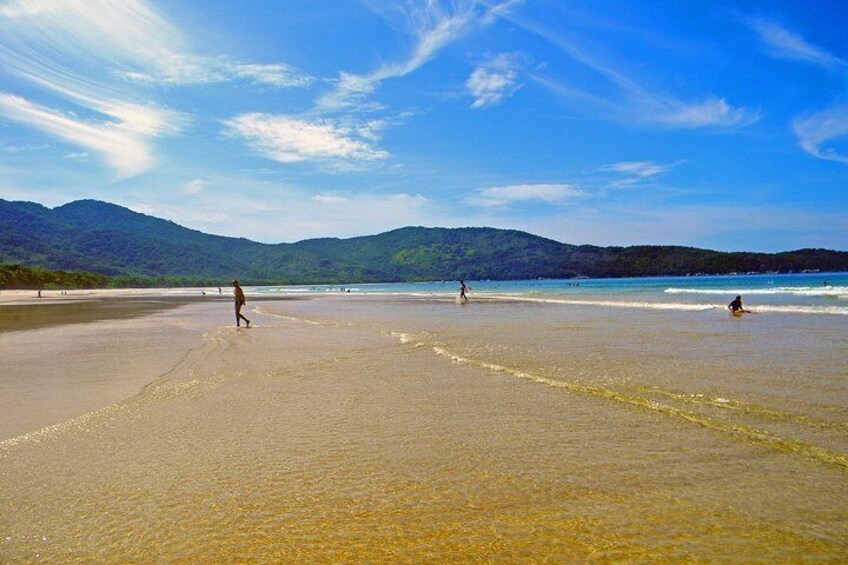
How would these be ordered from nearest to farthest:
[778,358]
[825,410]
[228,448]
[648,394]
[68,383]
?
1. [228,448]
2. [825,410]
3. [648,394]
4. [68,383]
5. [778,358]

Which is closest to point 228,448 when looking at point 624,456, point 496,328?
point 624,456

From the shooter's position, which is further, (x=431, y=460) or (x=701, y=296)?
(x=701, y=296)

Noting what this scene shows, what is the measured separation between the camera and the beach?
4.54 m

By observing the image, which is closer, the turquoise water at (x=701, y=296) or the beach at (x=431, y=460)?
the beach at (x=431, y=460)

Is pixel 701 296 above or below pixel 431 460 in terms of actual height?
above

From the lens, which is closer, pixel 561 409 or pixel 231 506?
pixel 231 506

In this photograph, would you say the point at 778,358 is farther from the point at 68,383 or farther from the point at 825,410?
the point at 68,383

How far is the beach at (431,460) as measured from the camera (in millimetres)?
4543

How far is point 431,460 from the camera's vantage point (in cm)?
665

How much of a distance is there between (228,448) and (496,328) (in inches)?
702

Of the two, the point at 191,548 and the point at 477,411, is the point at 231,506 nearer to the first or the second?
the point at 191,548

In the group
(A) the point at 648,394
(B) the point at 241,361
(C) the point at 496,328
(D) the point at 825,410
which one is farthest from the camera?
(C) the point at 496,328

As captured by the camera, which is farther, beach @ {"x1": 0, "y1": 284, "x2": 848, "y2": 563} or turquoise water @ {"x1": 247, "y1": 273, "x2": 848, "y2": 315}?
turquoise water @ {"x1": 247, "y1": 273, "x2": 848, "y2": 315}

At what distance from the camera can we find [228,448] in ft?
23.9
